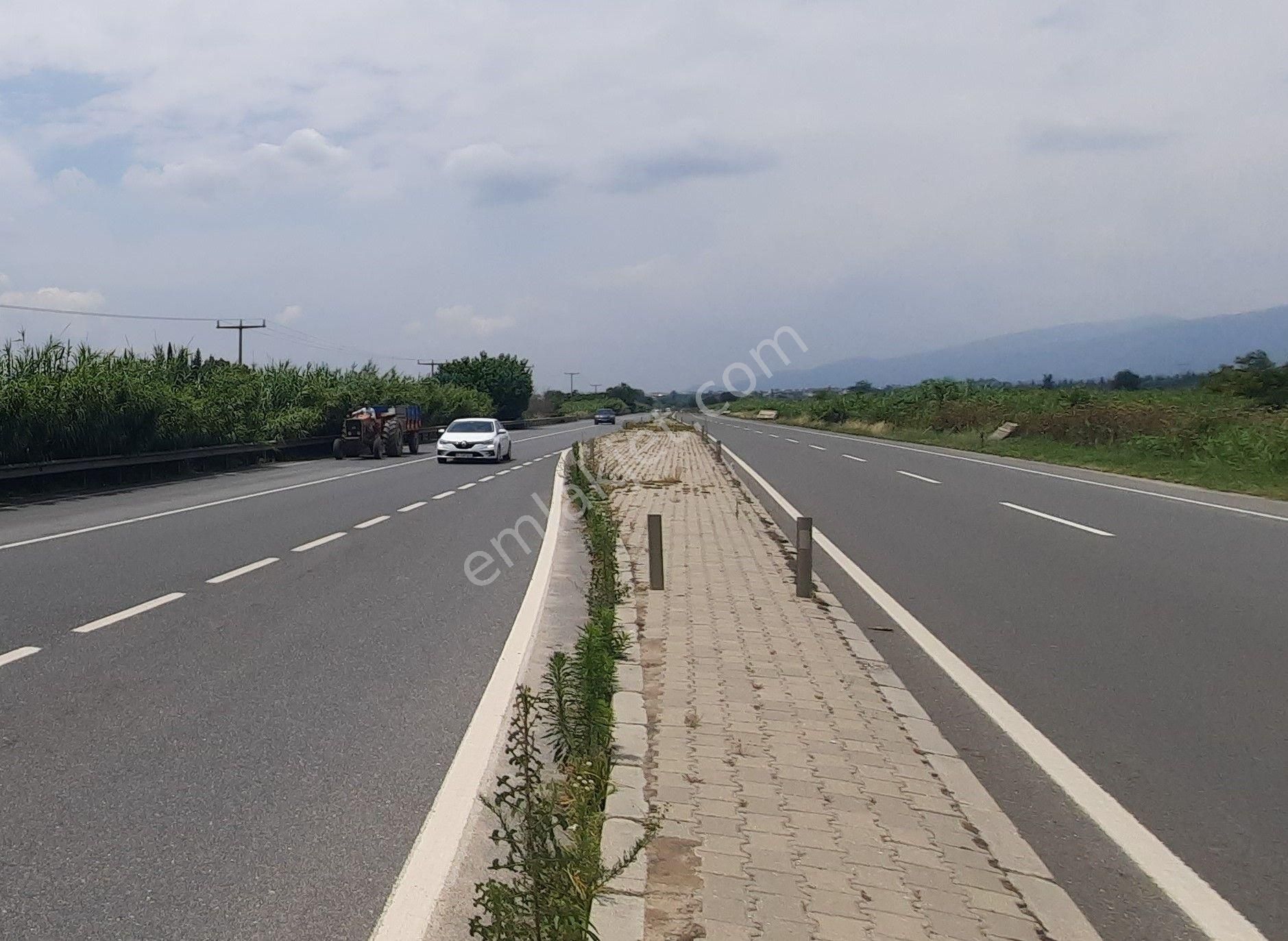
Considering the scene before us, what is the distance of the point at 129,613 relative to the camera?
28.9ft

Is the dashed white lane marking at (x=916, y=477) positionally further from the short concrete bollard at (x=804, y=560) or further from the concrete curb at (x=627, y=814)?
the concrete curb at (x=627, y=814)

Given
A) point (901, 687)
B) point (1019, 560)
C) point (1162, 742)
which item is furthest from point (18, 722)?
point (1019, 560)

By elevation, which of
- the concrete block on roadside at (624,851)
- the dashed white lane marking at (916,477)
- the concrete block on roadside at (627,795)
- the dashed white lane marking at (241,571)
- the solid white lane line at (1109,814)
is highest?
the dashed white lane marking at (916,477)

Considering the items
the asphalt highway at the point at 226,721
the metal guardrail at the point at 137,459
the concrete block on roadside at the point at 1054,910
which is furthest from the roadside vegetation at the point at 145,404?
the concrete block on roadside at the point at 1054,910

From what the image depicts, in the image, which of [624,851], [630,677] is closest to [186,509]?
[630,677]

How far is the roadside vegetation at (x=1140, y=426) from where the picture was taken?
23.9 m

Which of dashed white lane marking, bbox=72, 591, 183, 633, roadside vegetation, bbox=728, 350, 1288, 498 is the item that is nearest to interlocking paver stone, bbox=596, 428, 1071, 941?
dashed white lane marking, bbox=72, 591, 183, 633

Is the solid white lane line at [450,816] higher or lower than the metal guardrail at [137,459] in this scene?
lower

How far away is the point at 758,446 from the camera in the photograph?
39.2 metres

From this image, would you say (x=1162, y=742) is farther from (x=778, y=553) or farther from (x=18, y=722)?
(x=778, y=553)

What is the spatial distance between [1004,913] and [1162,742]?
237 centimetres

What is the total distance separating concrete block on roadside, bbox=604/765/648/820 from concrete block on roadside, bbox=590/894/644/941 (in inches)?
27.9

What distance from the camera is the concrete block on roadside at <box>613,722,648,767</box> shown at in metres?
5.09

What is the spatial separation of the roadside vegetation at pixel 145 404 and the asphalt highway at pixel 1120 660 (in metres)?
16.0
